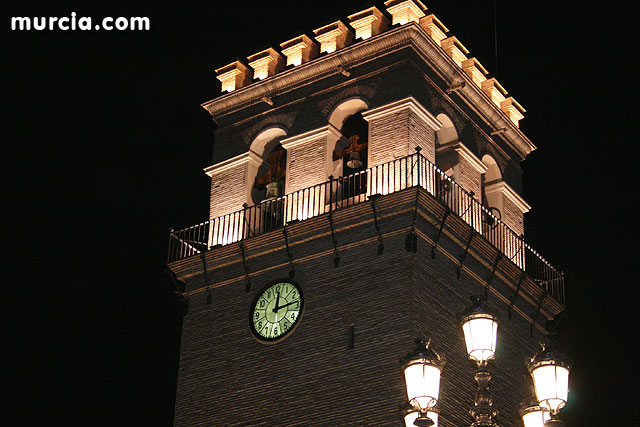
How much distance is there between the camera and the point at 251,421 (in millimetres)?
25500

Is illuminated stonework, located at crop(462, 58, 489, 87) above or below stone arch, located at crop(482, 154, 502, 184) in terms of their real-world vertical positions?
above

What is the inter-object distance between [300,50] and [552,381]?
51.6 ft

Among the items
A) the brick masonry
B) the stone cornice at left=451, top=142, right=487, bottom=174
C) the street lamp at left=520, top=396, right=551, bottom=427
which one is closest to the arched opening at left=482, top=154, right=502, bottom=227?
the stone cornice at left=451, top=142, right=487, bottom=174

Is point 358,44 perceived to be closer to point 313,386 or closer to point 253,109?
point 253,109

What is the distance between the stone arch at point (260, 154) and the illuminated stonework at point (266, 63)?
5.18 feet

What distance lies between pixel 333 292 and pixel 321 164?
3.47 meters

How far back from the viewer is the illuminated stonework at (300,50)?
2972 centimetres

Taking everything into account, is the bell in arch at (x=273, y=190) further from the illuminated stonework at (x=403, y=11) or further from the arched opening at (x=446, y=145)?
the illuminated stonework at (x=403, y=11)

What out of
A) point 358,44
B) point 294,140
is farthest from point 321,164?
point 358,44

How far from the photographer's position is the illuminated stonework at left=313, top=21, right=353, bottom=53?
2917 cm

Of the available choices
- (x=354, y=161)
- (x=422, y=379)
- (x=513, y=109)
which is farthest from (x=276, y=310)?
(x=422, y=379)

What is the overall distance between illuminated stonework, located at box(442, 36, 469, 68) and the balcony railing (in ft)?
11.8

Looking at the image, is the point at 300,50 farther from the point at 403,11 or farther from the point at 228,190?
the point at 228,190

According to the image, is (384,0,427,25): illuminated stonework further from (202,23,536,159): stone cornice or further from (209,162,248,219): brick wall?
(209,162,248,219): brick wall
